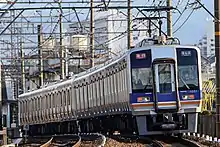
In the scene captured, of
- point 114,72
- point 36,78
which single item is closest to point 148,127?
point 114,72

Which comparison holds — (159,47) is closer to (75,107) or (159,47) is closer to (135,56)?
(135,56)

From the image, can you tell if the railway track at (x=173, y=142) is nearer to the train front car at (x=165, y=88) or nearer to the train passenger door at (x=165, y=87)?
the train front car at (x=165, y=88)

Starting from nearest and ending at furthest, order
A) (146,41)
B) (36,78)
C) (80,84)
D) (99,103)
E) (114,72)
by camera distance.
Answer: (146,41) < (114,72) < (99,103) < (80,84) < (36,78)

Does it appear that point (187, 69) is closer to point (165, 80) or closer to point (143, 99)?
point (165, 80)

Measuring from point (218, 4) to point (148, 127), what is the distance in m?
4.03

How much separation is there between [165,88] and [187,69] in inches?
35.4

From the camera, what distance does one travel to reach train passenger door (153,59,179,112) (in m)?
17.5

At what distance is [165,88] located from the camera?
1764 centimetres

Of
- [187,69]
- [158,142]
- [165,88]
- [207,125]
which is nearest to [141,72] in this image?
[165,88]

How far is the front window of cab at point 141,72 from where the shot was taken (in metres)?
17.8

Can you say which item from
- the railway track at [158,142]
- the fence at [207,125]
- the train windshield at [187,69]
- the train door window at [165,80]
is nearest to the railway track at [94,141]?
the railway track at [158,142]

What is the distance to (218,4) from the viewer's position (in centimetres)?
1723

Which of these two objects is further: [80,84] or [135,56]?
[80,84]

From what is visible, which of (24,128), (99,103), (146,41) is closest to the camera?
(146,41)
